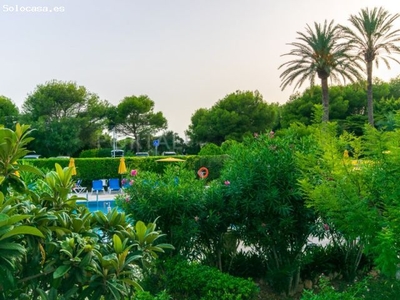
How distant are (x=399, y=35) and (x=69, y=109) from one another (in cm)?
2935

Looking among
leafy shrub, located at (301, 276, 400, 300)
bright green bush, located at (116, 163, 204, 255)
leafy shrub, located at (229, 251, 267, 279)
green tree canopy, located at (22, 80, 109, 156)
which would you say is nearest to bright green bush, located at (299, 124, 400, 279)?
leafy shrub, located at (301, 276, 400, 300)

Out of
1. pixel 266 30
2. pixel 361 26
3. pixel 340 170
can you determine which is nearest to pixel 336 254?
pixel 340 170

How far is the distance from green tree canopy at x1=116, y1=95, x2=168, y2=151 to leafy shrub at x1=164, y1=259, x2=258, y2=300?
134 feet

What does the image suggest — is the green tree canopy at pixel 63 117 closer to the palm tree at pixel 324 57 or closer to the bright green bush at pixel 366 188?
the palm tree at pixel 324 57

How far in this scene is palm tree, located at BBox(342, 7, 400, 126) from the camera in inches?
1059

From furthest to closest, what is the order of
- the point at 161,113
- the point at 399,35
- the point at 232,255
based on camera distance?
the point at 161,113, the point at 399,35, the point at 232,255

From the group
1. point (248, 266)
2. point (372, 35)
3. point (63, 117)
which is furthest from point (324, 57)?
point (63, 117)

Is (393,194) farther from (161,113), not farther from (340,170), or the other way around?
(161,113)

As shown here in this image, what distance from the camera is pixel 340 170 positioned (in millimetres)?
3219

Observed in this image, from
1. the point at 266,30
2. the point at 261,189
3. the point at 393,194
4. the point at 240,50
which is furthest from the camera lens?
the point at 240,50

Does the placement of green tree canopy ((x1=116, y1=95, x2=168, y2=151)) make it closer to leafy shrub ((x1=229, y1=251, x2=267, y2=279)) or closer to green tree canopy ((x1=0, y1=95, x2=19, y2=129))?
green tree canopy ((x1=0, y1=95, x2=19, y2=129))

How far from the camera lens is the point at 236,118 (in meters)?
40.6

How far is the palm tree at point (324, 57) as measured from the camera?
27281 millimetres

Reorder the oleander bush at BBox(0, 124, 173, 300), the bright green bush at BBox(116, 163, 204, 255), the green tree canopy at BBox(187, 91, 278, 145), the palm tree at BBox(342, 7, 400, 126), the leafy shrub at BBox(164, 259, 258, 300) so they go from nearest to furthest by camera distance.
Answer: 1. the oleander bush at BBox(0, 124, 173, 300)
2. the leafy shrub at BBox(164, 259, 258, 300)
3. the bright green bush at BBox(116, 163, 204, 255)
4. the palm tree at BBox(342, 7, 400, 126)
5. the green tree canopy at BBox(187, 91, 278, 145)
